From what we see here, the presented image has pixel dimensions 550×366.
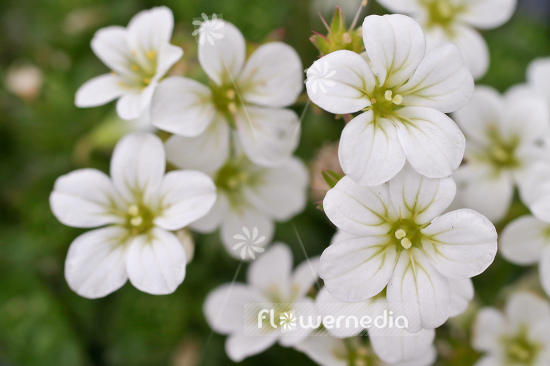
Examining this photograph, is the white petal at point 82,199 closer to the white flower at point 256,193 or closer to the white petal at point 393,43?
the white flower at point 256,193

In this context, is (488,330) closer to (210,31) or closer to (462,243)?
(462,243)

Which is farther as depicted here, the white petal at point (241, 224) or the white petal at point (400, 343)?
the white petal at point (241, 224)

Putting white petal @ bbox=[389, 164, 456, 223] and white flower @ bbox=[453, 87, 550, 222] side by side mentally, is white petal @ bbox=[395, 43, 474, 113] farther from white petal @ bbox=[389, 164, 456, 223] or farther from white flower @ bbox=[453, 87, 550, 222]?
white flower @ bbox=[453, 87, 550, 222]

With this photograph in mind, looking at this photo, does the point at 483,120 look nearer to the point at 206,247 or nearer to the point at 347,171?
the point at 347,171

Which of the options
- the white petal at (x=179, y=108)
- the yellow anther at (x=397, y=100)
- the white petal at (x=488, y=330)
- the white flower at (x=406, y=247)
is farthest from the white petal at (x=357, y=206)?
the white petal at (x=488, y=330)

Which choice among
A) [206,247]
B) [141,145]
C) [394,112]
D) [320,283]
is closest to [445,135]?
[394,112]

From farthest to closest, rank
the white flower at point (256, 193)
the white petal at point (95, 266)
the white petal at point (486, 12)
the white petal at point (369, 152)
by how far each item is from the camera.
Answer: the white petal at point (486, 12)
the white flower at point (256, 193)
the white petal at point (95, 266)
the white petal at point (369, 152)

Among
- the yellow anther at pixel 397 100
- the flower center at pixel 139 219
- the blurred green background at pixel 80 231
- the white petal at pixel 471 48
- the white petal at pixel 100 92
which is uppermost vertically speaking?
the yellow anther at pixel 397 100
